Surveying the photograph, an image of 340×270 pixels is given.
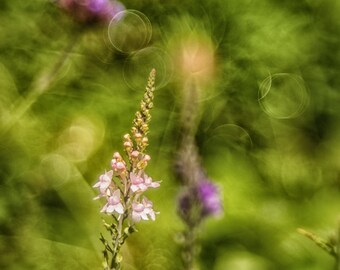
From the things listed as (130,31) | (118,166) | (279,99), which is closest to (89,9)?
(130,31)

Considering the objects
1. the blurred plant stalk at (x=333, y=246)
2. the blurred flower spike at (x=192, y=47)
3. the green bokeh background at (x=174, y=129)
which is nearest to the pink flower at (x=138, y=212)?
the blurred plant stalk at (x=333, y=246)

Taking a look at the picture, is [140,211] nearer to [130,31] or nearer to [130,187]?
[130,187]

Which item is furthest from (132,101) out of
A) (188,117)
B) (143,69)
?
(188,117)

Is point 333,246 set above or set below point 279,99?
below

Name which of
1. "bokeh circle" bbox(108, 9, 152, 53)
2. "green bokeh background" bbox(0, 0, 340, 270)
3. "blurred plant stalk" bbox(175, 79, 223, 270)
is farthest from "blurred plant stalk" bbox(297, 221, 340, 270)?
"bokeh circle" bbox(108, 9, 152, 53)

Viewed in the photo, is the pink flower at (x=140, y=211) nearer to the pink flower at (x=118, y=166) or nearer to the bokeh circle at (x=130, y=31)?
the pink flower at (x=118, y=166)

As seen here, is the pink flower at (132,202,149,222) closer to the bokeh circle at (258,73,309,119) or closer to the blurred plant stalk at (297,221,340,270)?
the blurred plant stalk at (297,221,340,270)
